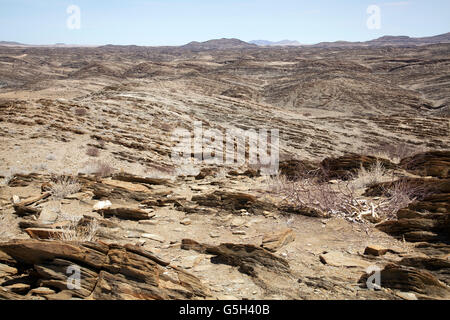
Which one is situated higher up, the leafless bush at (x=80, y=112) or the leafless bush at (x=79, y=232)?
the leafless bush at (x=80, y=112)

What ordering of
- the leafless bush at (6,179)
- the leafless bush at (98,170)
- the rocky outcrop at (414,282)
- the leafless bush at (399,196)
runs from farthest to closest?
1. the leafless bush at (98,170)
2. the leafless bush at (6,179)
3. the leafless bush at (399,196)
4. the rocky outcrop at (414,282)

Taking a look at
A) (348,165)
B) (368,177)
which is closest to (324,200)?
(368,177)

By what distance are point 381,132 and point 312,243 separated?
22.9 meters

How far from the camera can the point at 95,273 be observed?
8.56ft

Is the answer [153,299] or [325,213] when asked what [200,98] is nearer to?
[325,213]

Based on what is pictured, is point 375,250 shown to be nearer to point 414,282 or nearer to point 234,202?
point 414,282

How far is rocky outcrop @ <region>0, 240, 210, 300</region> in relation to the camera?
7.96ft

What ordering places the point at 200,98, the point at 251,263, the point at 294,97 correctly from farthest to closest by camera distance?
1. the point at 294,97
2. the point at 200,98
3. the point at 251,263

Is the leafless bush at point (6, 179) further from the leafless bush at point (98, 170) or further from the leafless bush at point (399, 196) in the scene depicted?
the leafless bush at point (399, 196)

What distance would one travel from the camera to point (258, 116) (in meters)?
25.6

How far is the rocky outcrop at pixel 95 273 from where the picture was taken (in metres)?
2.43

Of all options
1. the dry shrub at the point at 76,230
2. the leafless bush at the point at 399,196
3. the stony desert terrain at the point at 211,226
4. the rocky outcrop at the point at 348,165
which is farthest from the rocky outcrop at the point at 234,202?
the rocky outcrop at the point at 348,165

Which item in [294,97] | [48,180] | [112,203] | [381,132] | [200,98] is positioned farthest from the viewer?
[294,97]
